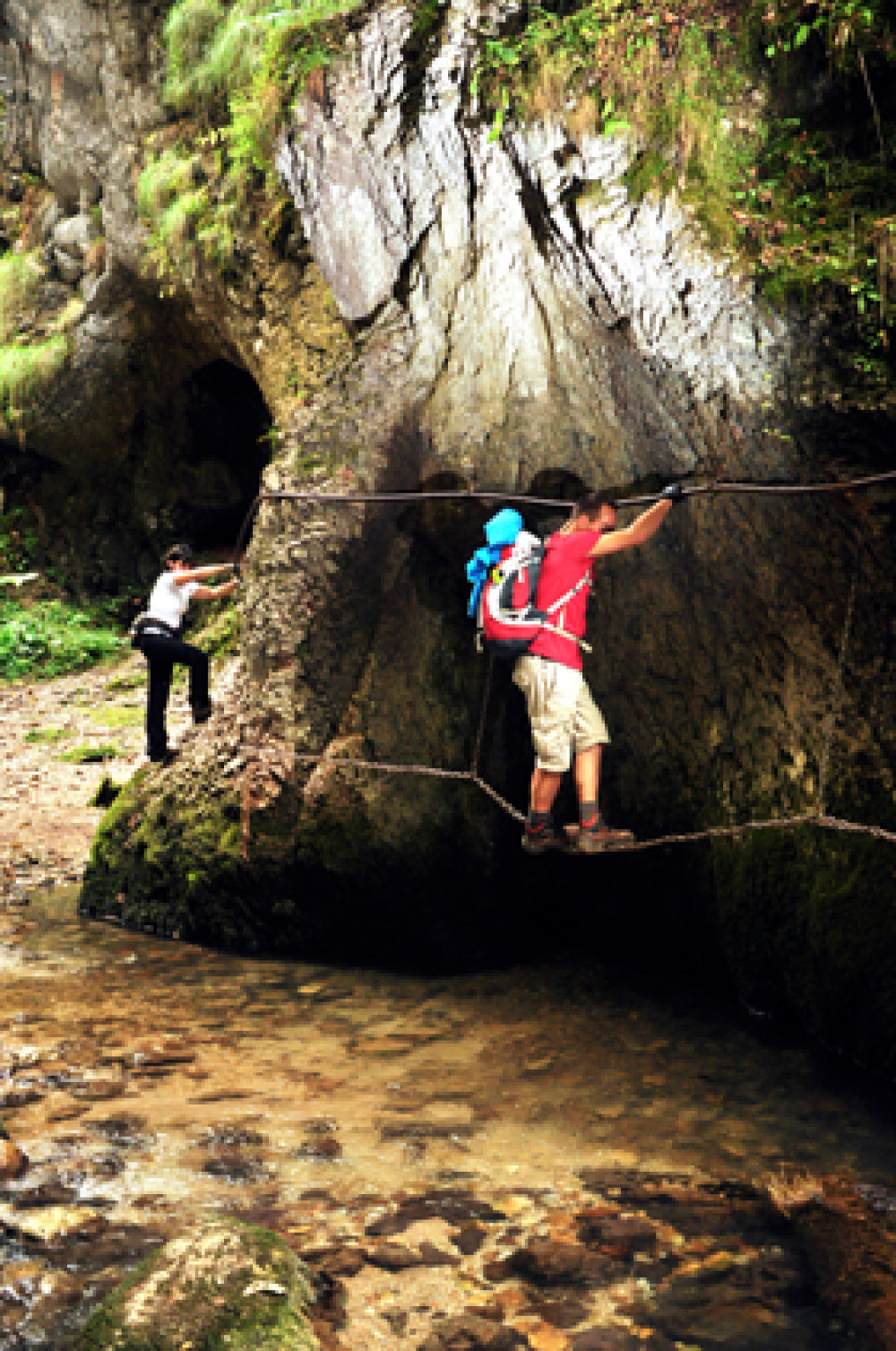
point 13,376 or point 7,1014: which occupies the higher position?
point 13,376

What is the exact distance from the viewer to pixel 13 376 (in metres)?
17.0

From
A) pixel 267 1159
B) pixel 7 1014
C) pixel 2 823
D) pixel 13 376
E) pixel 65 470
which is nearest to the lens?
pixel 267 1159

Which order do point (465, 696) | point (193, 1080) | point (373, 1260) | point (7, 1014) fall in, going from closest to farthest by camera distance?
point (373, 1260)
point (193, 1080)
point (7, 1014)
point (465, 696)

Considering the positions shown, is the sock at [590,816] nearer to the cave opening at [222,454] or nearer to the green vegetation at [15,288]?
the cave opening at [222,454]

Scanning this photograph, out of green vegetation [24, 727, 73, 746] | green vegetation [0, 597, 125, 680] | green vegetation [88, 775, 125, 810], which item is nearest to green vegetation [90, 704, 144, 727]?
green vegetation [24, 727, 73, 746]

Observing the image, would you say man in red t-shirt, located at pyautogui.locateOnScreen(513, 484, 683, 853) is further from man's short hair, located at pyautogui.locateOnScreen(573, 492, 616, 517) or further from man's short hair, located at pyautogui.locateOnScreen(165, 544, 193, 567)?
man's short hair, located at pyautogui.locateOnScreen(165, 544, 193, 567)

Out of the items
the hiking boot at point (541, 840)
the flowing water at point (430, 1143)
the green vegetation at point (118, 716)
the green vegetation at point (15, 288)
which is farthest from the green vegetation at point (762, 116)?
the green vegetation at point (15, 288)

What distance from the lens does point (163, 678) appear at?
9820 mm

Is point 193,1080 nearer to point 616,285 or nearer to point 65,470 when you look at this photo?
point 616,285

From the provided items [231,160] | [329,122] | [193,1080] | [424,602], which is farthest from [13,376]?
[193,1080]

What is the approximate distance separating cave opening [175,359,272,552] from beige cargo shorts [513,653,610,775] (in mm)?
12271

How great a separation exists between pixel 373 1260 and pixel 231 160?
9.71 meters

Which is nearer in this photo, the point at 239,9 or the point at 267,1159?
the point at 267,1159

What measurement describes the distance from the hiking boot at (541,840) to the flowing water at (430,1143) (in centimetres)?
123
